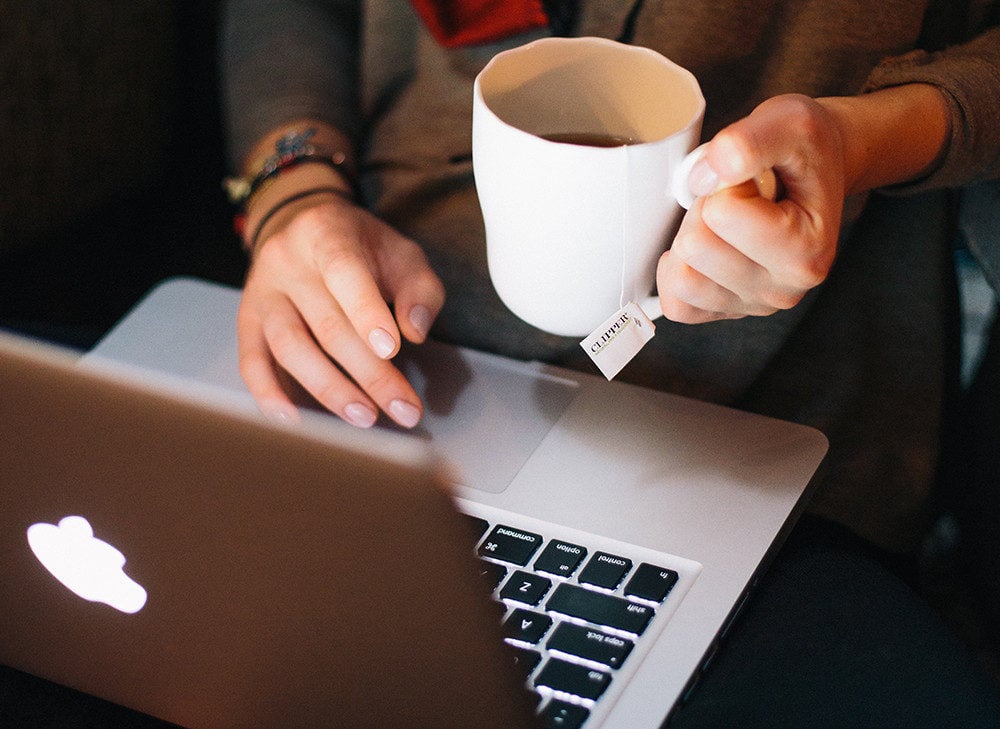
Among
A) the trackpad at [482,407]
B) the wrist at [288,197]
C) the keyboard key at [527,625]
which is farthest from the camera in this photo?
the wrist at [288,197]

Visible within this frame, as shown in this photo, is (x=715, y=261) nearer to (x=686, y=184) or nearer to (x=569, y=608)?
(x=686, y=184)

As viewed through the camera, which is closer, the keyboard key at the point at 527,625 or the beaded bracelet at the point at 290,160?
the keyboard key at the point at 527,625

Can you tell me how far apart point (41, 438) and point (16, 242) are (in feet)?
1.72

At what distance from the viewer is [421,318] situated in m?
0.62

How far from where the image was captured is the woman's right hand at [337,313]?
0.59 m

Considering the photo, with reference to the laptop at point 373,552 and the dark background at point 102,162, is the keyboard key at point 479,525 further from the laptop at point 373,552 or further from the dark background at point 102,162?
the dark background at point 102,162

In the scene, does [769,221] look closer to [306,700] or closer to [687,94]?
[687,94]

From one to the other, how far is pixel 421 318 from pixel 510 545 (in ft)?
0.56

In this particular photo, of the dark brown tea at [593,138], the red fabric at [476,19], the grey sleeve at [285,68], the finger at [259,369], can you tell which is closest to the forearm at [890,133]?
the dark brown tea at [593,138]

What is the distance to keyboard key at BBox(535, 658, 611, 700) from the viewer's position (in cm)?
46

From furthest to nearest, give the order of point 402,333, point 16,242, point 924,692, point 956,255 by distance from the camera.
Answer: point 16,242 < point 956,255 < point 402,333 < point 924,692

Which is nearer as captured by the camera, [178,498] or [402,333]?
[178,498]

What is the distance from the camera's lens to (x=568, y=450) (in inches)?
23.3

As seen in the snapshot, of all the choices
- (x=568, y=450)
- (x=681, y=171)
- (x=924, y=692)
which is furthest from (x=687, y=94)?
(x=924, y=692)
